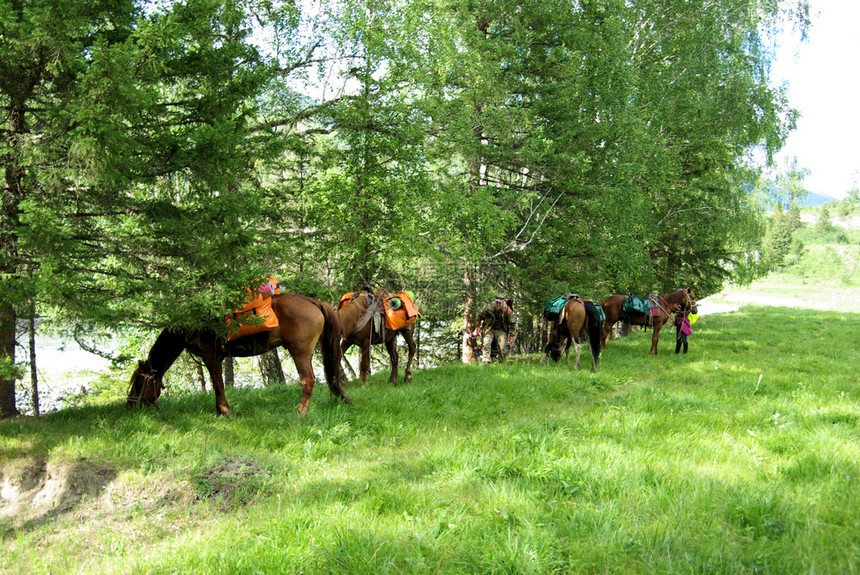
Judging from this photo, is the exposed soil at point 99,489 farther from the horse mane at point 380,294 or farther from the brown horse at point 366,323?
the horse mane at point 380,294

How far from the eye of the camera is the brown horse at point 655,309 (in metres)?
14.5

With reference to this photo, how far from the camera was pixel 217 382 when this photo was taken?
7027 millimetres

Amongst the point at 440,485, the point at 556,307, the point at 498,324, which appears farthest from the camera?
the point at 498,324

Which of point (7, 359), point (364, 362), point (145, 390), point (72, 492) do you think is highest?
point (7, 359)

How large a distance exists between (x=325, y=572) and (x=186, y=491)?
2278mm

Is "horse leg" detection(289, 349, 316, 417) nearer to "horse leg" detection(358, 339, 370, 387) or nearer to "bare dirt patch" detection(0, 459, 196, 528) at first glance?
"bare dirt patch" detection(0, 459, 196, 528)

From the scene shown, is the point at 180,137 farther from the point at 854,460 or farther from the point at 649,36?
the point at 649,36

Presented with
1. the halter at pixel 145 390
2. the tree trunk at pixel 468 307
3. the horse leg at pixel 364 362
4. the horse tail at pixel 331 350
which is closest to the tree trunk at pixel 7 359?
the halter at pixel 145 390

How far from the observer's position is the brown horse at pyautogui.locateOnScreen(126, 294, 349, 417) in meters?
7.08

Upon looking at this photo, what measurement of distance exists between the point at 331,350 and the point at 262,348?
970 mm

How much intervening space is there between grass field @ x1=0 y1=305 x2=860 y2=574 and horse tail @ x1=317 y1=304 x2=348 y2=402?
0.41 m

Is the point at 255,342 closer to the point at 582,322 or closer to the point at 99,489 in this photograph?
the point at 99,489

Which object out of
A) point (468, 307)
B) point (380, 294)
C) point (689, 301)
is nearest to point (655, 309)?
point (689, 301)

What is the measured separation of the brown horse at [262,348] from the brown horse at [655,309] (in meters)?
9.55
